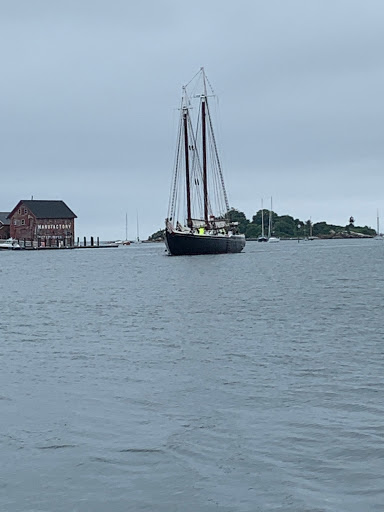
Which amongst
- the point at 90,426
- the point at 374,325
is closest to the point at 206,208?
the point at 374,325

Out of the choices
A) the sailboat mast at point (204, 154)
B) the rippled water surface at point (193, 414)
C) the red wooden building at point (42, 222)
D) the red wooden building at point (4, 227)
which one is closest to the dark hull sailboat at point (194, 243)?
the sailboat mast at point (204, 154)

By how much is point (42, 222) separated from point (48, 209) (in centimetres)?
386

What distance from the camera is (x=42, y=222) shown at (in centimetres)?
18512

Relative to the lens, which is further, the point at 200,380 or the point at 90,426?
the point at 200,380

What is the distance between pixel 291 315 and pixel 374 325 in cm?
601

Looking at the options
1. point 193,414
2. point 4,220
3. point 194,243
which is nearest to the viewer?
point 193,414

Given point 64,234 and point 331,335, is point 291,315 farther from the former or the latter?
point 64,234

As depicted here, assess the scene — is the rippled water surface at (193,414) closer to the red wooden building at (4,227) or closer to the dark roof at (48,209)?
the dark roof at (48,209)

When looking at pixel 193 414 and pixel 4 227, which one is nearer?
pixel 193 414

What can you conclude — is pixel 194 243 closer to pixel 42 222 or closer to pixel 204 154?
pixel 204 154

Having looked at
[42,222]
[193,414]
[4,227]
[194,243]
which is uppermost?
[42,222]

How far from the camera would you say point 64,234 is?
627 ft

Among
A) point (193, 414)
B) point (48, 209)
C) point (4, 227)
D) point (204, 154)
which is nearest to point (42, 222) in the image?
point (48, 209)

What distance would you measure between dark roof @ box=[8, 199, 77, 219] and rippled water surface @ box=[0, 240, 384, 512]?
15073 cm
